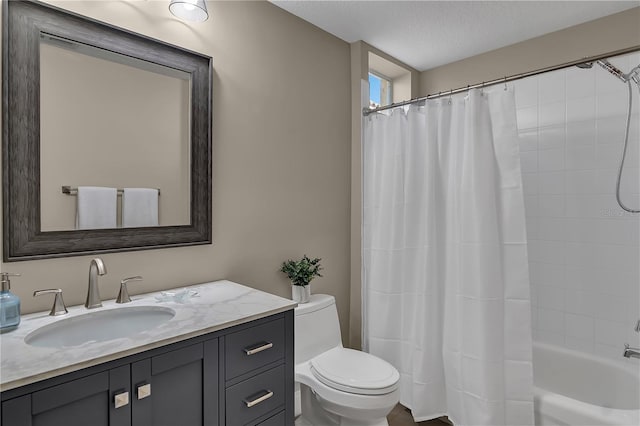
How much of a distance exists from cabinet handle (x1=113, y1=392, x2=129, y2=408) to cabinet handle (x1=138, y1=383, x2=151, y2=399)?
0.12ft

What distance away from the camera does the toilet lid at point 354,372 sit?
172 centimetres

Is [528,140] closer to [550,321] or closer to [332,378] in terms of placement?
[550,321]

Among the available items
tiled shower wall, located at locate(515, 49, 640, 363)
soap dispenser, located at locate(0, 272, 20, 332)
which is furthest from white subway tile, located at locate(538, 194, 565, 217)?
soap dispenser, located at locate(0, 272, 20, 332)

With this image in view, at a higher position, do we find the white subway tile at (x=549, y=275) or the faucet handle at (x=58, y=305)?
the faucet handle at (x=58, y=305)

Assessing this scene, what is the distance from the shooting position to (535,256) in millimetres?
2543

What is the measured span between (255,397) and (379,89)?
2.65 m

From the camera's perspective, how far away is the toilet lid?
1724mm

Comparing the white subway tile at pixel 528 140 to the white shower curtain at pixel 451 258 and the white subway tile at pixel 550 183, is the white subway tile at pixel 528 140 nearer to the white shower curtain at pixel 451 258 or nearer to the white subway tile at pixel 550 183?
the white subway tile at pixel 550 183

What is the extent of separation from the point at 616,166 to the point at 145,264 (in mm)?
2738

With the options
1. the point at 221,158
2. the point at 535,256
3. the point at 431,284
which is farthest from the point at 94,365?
the point at 535,256

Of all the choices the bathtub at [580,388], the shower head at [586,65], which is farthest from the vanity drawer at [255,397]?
the shower head at [586,65]

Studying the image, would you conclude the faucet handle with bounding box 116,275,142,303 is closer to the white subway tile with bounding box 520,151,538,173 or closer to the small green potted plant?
the small green potted plant

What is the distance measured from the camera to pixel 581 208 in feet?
7.76

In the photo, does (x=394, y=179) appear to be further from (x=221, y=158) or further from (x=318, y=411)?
(x=318, y=411)
